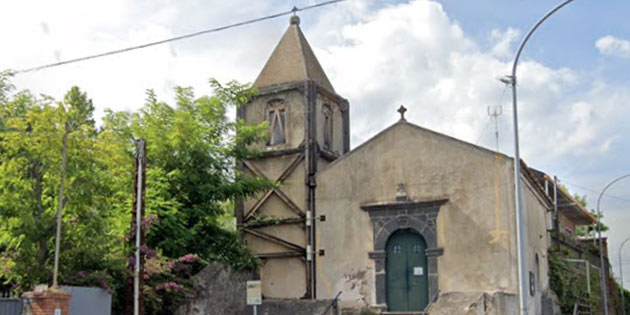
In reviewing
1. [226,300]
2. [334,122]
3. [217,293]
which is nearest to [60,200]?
[217,293]

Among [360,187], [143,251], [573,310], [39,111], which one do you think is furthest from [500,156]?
[39,111]

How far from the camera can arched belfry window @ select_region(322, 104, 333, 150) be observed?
27.4 meters

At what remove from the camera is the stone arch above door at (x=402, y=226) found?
23.0 meters

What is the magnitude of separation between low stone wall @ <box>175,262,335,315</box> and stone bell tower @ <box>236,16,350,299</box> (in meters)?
2.56

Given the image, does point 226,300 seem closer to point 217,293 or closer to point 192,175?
point 217,293

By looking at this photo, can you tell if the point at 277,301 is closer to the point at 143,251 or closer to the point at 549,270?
the point at 143,251

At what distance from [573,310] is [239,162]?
12412mm

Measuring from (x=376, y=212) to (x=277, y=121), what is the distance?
523 cm

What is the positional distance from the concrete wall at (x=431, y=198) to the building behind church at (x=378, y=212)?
0.03 meters

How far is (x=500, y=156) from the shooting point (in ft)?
74.5

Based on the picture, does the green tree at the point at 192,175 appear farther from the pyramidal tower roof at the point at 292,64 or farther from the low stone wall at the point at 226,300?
the pyramidal tower roof at the point at 292,64

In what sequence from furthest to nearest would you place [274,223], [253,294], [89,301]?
[274,223]
[253,294]
[89,301]

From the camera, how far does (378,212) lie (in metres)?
24.2

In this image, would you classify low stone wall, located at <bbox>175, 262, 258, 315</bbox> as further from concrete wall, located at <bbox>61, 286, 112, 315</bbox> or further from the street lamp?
the street lamp
